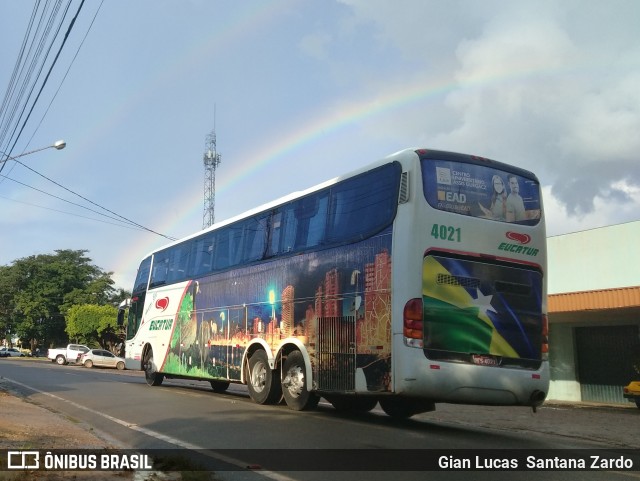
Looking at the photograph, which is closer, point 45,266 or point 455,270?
point 455,270

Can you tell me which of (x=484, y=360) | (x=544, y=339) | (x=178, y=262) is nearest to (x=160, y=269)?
(x=178, y=262)

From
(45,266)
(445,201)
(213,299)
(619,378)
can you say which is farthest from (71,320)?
(445,201)

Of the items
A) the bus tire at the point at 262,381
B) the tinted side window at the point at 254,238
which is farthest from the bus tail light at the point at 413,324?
the tinted side window at the point at 254,238

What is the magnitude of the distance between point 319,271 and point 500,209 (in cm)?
339

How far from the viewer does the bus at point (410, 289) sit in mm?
8523

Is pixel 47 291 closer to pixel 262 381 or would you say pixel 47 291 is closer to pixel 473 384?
pixel 262 381

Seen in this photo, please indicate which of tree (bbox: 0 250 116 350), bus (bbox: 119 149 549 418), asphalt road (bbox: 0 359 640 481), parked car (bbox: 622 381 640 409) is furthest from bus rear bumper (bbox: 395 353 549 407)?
tree (bbox: 0 250 116 350)

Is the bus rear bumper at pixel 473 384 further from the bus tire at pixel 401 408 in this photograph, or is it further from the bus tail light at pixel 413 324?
the bus tire at pixel 401 408

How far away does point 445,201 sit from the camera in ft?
29.4

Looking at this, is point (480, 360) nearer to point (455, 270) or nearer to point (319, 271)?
point (455, 270)

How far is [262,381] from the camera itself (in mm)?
12344

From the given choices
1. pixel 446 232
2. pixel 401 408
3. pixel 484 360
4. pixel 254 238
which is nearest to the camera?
pixel 484 360

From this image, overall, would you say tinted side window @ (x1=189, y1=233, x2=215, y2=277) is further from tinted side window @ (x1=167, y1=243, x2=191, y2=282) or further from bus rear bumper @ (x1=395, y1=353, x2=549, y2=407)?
bus rear bumper @ (x1=395, y1=353, x2=549, y2=407)

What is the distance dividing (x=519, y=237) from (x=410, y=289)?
231 centimetres
